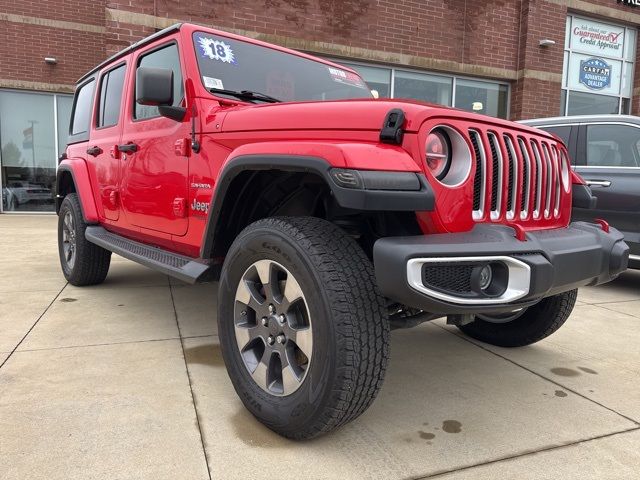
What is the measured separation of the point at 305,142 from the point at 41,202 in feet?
40.1

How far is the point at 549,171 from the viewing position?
2.40m

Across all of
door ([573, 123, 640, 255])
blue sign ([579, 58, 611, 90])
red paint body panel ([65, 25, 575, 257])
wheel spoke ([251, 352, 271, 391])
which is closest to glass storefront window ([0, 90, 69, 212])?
red paint body panel ([65, 25, 575, 257])

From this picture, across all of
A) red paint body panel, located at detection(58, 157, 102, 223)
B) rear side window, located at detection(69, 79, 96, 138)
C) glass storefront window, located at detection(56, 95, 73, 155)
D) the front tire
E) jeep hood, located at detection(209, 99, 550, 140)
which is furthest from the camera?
glass storefront window, located at detection(56, 95, 73, 155)

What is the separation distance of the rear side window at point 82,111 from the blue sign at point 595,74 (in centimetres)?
1159

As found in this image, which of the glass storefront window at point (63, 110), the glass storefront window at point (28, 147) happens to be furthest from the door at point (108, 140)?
the glass storefront window at point (63, 110)

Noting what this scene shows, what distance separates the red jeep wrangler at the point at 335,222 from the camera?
1771 millimetres

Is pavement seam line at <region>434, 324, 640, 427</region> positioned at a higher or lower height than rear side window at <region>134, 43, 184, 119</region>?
lower

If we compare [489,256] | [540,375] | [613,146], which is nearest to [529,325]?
[540,375]

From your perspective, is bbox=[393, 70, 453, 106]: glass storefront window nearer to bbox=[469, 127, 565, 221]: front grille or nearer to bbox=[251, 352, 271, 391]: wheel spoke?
bbox=[469, 127, 565, 221]: front grille

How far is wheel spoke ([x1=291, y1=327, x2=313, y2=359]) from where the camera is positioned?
1.93m

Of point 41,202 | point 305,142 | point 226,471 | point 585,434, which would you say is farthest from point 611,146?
point 41,202

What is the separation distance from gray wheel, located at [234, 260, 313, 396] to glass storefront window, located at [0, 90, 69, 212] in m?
11.3

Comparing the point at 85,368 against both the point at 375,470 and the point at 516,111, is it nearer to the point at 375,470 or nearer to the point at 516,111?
the point at 375,470

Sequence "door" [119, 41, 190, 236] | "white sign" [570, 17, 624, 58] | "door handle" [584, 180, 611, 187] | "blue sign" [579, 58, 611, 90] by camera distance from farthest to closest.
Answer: "blue sign" [579, 58, 611, 90] < "white sign" [570, 17, 624, 58] < "door handle" [584, 180, 611, 187] < "door" [119, 41, 190, 236]
